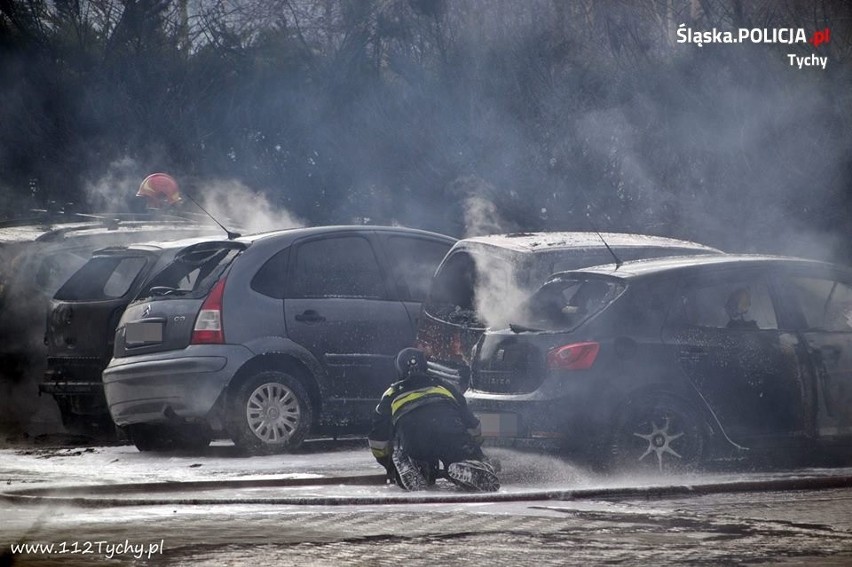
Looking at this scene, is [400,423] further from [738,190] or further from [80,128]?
[80,128]

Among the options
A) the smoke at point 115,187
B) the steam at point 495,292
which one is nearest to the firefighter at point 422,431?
the steam at point 495,292

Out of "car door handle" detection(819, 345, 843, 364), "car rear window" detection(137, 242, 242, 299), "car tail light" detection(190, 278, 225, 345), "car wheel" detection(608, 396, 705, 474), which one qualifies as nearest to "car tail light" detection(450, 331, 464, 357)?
"car wheel" detection(608, 396, 705, 474)

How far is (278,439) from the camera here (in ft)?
41.8

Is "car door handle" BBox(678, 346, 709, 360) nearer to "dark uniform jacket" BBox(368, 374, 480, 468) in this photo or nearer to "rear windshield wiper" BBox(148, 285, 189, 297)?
"dark uniform jacket" BBox(368, 374, 480, 468)

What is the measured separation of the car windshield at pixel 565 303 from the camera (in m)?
10.9

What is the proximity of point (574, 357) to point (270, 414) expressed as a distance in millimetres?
3021

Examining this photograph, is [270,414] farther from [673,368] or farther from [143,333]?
[673,368]

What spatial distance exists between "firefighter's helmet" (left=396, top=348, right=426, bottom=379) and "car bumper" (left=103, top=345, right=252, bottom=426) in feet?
7.10

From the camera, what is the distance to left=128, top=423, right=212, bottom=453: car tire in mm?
13281

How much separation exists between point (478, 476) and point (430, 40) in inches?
503

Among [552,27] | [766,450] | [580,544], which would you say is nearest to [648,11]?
[552,27]

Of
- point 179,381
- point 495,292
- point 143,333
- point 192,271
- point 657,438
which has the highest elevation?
point 192,271

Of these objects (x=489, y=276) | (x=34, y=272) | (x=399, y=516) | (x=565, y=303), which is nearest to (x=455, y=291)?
(x=489, y=276)

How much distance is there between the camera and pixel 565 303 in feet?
37.4
